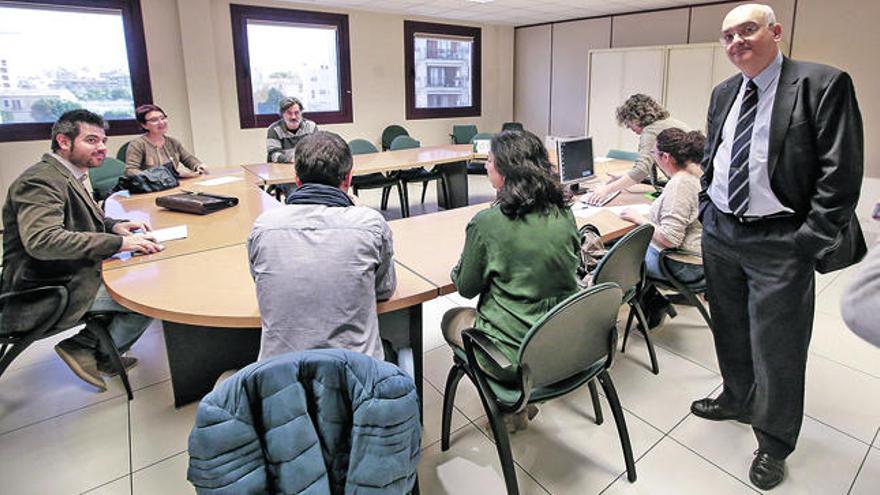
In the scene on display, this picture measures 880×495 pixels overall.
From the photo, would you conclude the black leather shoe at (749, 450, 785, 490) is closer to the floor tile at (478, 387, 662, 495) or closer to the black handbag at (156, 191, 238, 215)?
the floor tile at (478, 387, 662, 495)

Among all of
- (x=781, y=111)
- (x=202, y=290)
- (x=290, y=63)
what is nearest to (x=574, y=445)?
(x=781, y=111)

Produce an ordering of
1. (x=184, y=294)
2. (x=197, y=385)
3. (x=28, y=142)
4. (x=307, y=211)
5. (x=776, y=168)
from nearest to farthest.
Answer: (x=307, y=211)
(x=776, y=168)
(x=184, y=294)
(x=197, y=385)
(x=28, y=142)

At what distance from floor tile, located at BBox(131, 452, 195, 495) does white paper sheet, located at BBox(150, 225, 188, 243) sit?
92 cm

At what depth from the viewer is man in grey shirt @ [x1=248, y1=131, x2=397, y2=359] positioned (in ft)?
4.50

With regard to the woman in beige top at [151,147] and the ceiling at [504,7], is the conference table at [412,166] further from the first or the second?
the ceiling at [504,7]

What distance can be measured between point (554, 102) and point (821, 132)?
6989 mm

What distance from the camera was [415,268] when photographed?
1.95m

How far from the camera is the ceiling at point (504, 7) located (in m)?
6.08

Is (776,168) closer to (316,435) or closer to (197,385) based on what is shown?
(316,435)

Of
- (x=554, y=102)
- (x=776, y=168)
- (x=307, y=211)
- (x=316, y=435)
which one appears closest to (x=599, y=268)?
(x=776, y=168)

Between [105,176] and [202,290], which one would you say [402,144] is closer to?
[105,176]

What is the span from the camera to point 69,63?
5.18m

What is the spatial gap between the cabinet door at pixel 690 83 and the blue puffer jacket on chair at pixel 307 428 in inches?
238

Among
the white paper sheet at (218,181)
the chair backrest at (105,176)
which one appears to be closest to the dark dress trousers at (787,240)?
the white paper sheet at (218,181)
